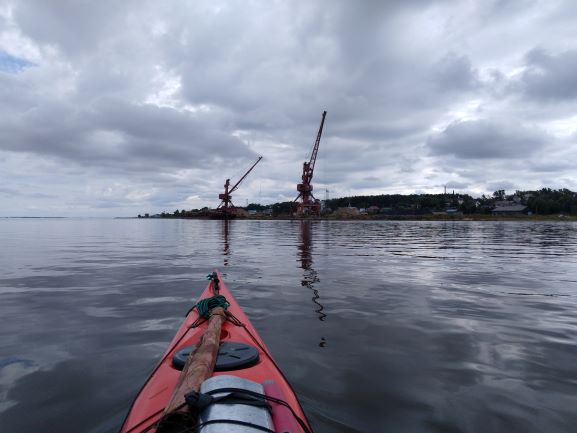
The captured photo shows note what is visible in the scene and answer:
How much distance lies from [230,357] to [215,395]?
93 centimetres

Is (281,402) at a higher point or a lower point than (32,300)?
higher

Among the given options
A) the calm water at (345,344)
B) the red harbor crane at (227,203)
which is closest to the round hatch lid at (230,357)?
the calm water at (345,344)

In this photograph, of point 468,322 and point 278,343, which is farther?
point 468,322

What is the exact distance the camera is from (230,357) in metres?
3.39

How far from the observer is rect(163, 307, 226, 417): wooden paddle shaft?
2.41m

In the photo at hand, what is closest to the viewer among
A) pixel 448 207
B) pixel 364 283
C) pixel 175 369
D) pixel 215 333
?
pixel 175 369

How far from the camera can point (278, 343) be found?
5559 millimetres

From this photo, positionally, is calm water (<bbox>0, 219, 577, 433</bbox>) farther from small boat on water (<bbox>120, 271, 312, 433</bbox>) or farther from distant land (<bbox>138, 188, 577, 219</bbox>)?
distant land (<bbox>138, 188, 577, 219</bbox>)

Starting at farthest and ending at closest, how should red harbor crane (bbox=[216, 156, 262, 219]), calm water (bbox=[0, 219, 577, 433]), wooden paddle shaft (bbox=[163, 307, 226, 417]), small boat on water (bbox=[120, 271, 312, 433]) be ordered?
red harbor crane (bbox=[216, 156, 262, 219]) → calm water (bbox=[0, 219, 577, 433]) → wooden paddle shaft (bbox=[163, 307, 226, 417]) → small boat on water (bbox=[120, 271, 312, 433])

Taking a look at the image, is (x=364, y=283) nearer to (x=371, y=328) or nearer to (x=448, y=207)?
(x=371, y=328)

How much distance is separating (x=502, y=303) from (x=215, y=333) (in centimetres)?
683

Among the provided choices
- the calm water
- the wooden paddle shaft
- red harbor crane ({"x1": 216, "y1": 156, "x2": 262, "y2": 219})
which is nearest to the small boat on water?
the wooden paddle shaft

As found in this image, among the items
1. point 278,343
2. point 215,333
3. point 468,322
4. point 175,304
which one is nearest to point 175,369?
point 215,333

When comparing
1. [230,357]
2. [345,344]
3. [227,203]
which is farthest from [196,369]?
[227,203]
